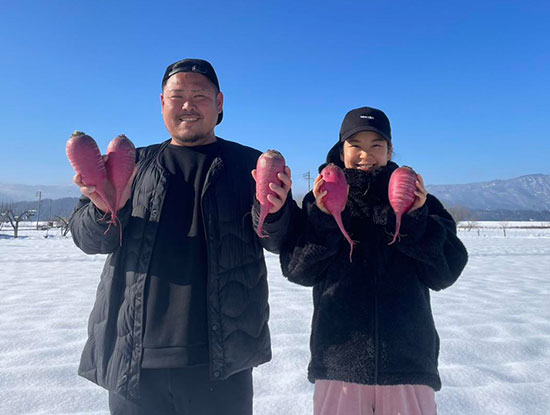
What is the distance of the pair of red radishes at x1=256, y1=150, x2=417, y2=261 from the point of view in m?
1.65

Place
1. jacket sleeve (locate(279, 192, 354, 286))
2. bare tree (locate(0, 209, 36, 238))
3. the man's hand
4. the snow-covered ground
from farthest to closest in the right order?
bare tree (locate(0, 209, 36, 238)) < the snow-covered ground < jacket sleeve (locate(279, 192, 354, 286)) < the man's hand

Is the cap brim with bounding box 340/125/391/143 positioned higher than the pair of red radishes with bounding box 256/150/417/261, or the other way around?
the cap brim with bounding box 340/125/391/143

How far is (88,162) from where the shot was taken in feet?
5.63

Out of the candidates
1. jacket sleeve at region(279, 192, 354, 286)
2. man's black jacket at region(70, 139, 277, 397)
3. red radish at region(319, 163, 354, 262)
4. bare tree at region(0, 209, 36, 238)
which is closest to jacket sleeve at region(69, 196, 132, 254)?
man's black jacket at region(70, 139, 277, 397)

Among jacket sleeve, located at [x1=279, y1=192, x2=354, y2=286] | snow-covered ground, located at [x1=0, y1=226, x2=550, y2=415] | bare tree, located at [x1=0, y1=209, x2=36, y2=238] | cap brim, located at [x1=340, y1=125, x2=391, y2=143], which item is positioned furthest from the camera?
bare tree, located at [x1=0, y1=209, x2=36, y2=238]

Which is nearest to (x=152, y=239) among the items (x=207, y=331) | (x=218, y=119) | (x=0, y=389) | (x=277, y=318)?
(x=207, y=331)

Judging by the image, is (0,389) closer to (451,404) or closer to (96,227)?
(96,227)

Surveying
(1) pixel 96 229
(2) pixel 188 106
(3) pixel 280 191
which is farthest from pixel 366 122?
(1) pixel 96 229

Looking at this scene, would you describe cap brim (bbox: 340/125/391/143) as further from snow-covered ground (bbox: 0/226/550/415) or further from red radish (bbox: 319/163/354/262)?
snow-covered ground (bbox: 0/226/550/415)

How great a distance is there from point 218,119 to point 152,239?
84 cm

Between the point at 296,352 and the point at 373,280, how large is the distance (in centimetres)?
205

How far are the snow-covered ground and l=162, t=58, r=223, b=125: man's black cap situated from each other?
88.3 inches

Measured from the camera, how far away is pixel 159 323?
68.1 inches


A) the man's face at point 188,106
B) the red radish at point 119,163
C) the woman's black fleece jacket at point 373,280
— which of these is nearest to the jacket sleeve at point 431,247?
the woman's black fleece jacket at point 373,280
